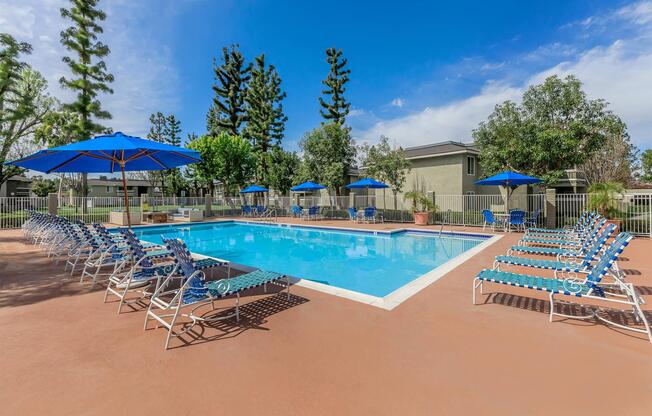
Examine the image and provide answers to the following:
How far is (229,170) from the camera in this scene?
25.1 meters

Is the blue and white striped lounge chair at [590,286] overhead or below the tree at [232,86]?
below

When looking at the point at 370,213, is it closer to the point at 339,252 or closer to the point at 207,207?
the point at 339,252

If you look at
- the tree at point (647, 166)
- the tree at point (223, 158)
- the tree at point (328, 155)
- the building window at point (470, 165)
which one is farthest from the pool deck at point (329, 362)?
the tree at point (647, 166)

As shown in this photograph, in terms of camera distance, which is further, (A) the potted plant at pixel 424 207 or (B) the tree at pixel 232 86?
(B) the tree at pixel 232 86

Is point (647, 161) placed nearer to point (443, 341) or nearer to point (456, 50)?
point (456, 50)

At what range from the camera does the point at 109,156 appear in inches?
263

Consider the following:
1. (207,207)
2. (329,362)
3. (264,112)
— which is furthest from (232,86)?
(329,362)

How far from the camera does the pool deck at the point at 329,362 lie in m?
2.36

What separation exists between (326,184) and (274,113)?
1123 centimetres

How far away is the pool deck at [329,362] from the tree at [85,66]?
69.0 ft

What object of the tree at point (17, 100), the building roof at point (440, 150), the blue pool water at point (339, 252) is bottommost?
the blue pool water at point (339, 252)

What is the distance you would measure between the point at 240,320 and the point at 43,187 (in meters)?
59.0

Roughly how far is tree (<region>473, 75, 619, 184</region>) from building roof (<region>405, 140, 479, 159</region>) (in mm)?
3941

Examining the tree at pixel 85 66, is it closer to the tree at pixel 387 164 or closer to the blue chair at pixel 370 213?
the blue chair at pixel 370 213
